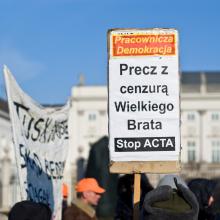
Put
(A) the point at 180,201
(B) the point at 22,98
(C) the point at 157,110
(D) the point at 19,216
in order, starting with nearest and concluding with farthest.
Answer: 1. (A) the point at 180,201
2. (D) the point at 19,216
3. (C) the point at 157,110
4. (B) the point at 22,98

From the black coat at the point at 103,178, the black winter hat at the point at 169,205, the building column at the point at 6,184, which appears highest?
the black winter hat at the point at 169,205

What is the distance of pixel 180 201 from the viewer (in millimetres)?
3750

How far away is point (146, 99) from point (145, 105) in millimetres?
31

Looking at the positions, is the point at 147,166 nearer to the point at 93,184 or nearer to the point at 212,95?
the point at 93,184

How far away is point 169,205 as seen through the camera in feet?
12.2

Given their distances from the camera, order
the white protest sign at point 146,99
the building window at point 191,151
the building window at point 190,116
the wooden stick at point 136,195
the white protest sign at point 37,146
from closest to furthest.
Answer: the wooden stick at point 136,195 → the white protest sign at point 146,99 → the white protest sign at point 37,146 → the building window at point 191,151 → the building window at point 190,116

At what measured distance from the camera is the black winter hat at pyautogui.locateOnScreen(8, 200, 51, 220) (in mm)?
4109

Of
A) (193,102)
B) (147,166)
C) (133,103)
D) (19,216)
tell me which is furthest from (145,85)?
(193,102)

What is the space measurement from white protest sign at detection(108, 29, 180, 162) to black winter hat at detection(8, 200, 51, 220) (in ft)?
2.30

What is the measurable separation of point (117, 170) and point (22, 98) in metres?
1.21

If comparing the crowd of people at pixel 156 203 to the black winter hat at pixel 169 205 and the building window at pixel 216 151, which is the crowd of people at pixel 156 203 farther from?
the building window at pixel 216 151

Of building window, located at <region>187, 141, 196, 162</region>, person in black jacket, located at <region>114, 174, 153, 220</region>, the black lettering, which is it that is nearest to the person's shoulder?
person in black jacket, located at <region>114, 174, 153, 220</region>

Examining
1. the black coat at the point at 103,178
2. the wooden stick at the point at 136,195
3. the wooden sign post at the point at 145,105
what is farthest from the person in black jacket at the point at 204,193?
the black coat at the point at 103,178

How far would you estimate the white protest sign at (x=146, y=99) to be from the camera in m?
4.70
